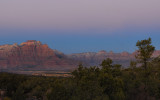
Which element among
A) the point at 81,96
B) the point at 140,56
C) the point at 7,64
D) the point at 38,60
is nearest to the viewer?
the point at 81,96

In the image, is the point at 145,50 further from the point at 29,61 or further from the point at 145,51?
the point at 29,61

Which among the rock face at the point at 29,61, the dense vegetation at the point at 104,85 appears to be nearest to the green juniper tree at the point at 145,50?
the dense vegetation at the point at 104,85

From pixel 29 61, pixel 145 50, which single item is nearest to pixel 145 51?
pixel 145 50

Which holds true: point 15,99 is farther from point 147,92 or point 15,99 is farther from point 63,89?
point 147,92

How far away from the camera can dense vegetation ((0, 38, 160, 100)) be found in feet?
66.1

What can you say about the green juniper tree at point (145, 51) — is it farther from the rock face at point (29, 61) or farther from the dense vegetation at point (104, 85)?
the rock face at point (29, 61)

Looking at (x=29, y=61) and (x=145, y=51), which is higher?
(x=29, y=61)

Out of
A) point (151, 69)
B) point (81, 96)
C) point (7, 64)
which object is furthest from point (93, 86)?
point (7, 64)

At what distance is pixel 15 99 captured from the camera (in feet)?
70.8

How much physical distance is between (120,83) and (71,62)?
17357 cm

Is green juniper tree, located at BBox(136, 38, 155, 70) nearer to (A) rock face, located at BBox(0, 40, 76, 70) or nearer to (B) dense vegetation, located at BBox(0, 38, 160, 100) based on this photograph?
(B) dense vegetation, located at BBox(0, 38, 160, 100)

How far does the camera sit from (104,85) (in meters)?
22.7

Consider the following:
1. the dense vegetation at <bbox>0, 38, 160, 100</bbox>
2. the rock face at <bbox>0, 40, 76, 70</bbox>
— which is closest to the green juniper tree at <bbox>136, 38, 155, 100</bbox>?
the dense vegetation at <bbox>0, 38, 160, 100</bbox>

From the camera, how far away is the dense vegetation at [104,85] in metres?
20.2
